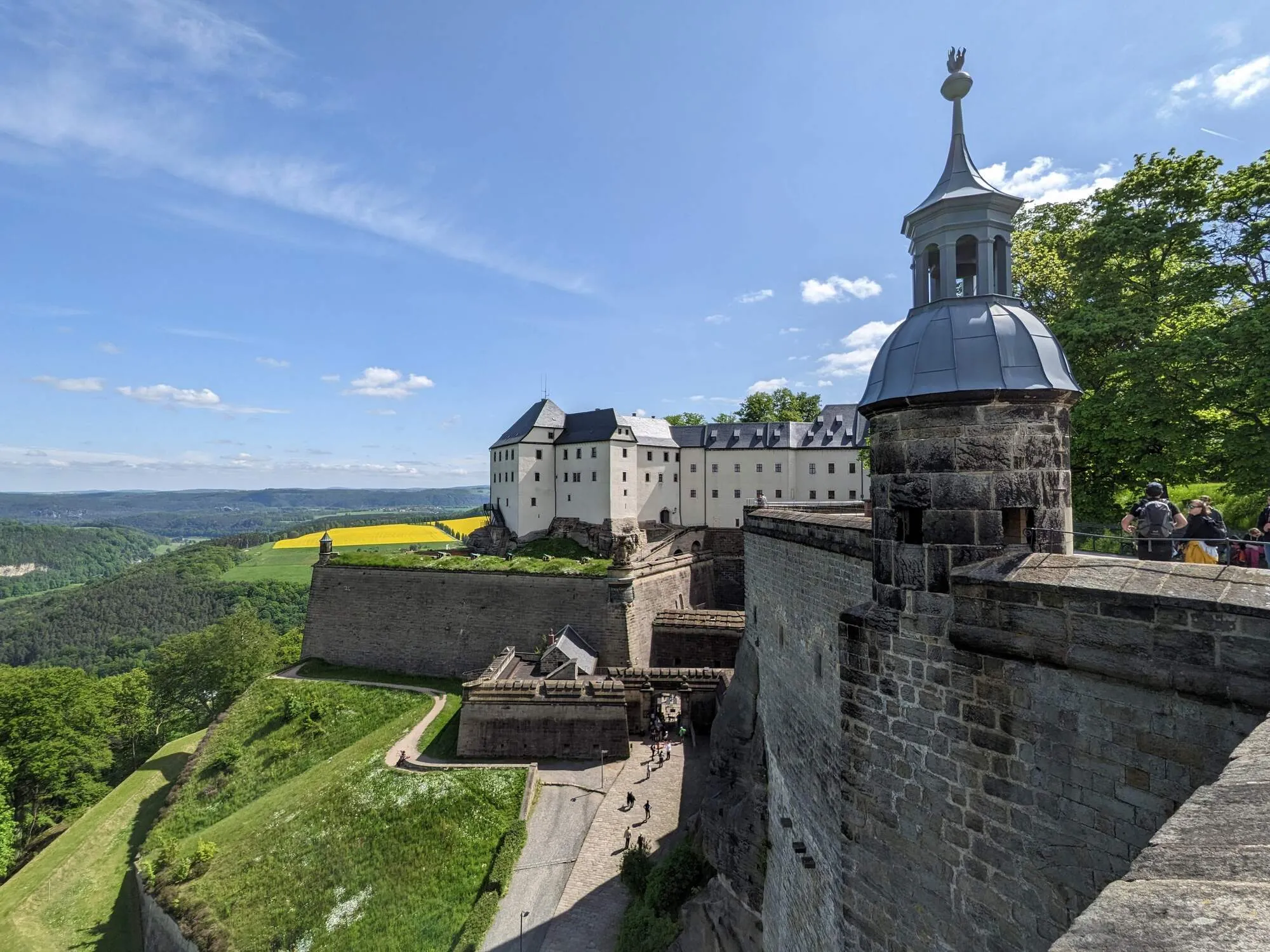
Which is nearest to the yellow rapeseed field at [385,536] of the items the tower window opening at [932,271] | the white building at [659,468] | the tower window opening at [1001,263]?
the white building at [659,468]

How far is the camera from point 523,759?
2058 cm

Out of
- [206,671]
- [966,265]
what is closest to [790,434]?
[966,265]

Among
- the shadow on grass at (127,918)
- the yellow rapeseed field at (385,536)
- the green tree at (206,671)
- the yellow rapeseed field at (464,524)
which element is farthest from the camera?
the yellow rapeseed field at (385,536)

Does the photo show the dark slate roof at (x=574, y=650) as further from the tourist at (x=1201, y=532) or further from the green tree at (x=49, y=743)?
the green tree at (x=49, y=743)

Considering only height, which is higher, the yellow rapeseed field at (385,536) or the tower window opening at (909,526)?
the tower window opening at (909,526)

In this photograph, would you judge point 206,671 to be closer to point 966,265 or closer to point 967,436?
point 967,436

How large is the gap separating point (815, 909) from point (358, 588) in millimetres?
30189

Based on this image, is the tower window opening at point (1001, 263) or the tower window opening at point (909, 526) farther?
the tower window opening at point (1001, 263)

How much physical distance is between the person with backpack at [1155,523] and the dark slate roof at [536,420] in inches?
1553

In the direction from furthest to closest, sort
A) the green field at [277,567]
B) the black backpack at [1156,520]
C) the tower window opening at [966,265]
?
the green field at [277,567] → the black backpack at [1156,520] → the tower window opening at [966,265]

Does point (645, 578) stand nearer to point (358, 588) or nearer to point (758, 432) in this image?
point (358, 588)

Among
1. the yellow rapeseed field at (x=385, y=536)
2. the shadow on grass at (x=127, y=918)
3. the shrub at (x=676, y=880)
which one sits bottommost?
the shadow on grass at (x=127, y=918)

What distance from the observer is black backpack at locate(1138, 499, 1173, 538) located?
713 cm

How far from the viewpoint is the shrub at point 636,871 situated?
14.8m
